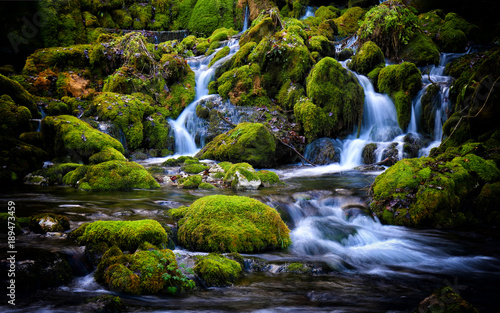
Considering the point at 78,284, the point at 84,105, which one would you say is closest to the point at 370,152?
the point at 78,284

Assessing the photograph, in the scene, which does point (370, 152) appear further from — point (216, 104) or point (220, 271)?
point (220, 271)

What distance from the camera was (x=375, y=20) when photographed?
1625 cm

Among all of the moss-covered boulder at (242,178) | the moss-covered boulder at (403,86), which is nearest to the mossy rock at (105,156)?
the moss-covered boulder at (242,178)

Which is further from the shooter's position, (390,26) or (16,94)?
(390,26)

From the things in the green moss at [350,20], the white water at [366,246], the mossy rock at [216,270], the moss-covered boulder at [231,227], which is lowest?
A: the white water at [366,246]

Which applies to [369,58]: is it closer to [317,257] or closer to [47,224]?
[317,257]

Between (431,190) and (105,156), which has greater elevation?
(105,156)

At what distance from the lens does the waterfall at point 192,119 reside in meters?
14.8

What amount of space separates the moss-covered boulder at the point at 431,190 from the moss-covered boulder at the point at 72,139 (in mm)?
8195

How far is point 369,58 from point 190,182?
11205mm

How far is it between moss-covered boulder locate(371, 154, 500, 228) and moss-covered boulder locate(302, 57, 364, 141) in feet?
20.5

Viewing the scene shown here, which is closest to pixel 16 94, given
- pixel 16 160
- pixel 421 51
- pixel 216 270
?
pixel 16 160

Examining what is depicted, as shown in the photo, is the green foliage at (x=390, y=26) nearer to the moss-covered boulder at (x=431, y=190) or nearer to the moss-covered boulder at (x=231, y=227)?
the moss-covered boulder at (x=431, y=190)

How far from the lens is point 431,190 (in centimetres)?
630
